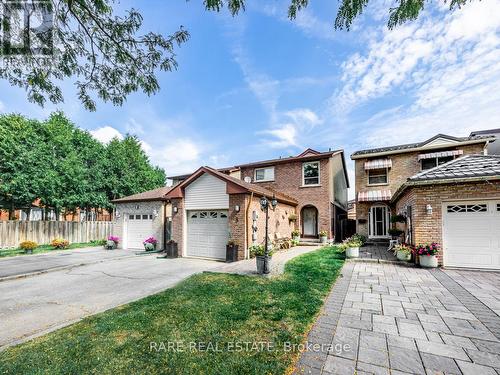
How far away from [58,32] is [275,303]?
714 cm

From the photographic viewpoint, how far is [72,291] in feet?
22.6

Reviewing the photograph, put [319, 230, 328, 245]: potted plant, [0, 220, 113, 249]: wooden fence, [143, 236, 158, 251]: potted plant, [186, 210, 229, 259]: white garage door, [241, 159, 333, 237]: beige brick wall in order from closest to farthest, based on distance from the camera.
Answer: [186, 210, 229, 259]: white garage door < [143, 236, 158, 251]: potted plant < [0, 220, 113, 249]: wooden fence < [319, 230, 328, 245]: potted plant < [241, 159, 333, 237]: beige brick wall

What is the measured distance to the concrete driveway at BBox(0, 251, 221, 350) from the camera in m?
4.75

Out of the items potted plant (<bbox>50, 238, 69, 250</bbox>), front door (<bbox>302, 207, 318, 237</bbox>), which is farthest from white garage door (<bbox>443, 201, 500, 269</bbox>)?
potted plant (<bbox>50, 238, 69, 250</bbox>)

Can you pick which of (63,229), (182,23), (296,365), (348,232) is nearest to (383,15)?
(182,23)

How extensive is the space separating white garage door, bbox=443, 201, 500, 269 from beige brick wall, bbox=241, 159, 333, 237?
346 inches

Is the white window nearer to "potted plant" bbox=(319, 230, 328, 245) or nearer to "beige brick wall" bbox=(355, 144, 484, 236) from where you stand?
"potted plant" bbox=(319, 230, 328, 245)

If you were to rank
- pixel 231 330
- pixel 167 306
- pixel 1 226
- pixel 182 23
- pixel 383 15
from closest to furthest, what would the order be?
pixel 383 15 < pixel 231 330 < pixel 182 23 < pixel 167 306 < pixel 1 226

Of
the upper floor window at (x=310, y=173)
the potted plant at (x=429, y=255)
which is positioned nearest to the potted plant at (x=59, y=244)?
the upper floor window at (x=310, y=173)

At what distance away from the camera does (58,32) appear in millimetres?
4242

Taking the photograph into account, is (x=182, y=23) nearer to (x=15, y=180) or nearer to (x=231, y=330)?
(x=231, y=330)

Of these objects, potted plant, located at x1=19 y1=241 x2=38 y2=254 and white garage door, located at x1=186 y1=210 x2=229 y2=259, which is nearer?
white garage door, located at x1=186 y1=210 x2=229 y2=259

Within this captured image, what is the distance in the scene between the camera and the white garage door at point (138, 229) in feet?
53.5

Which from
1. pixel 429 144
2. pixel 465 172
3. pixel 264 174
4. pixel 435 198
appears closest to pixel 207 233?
pixel 264 174
